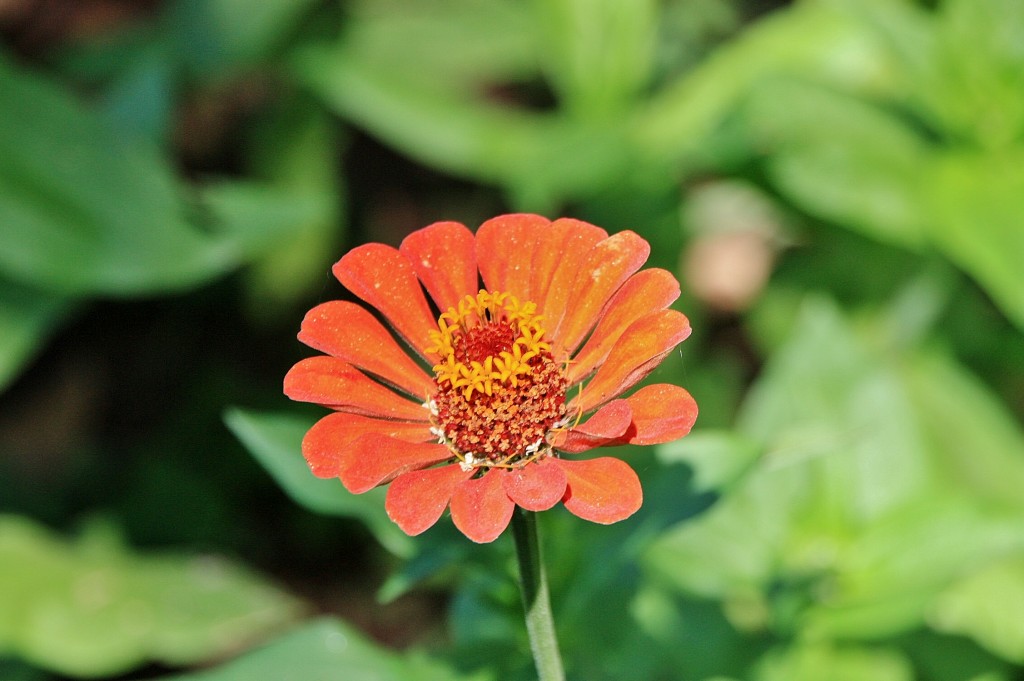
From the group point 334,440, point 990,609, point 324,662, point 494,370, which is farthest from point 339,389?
point 990,609

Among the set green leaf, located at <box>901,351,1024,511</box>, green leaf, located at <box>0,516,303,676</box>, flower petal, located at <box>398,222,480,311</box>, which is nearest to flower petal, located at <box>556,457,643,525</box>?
flower petal, located at <box>398,222,480,311</box>

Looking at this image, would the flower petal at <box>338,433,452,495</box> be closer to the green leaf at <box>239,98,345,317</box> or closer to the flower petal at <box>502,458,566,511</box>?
the flower petal at <box>502,458,566,511</box>

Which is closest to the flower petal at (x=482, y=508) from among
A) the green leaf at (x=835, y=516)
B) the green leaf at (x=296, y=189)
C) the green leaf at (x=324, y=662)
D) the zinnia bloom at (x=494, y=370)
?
the zinnia bloom at (x=494, y=370)

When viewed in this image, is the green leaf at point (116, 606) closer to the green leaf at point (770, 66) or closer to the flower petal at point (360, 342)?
the flower petal at point (360, 342)

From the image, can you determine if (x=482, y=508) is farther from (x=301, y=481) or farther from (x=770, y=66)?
(x=770, y=66)

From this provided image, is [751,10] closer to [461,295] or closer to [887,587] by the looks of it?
[887,587]

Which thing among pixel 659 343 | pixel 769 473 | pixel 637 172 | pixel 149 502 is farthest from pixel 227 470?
pixel 659 343
